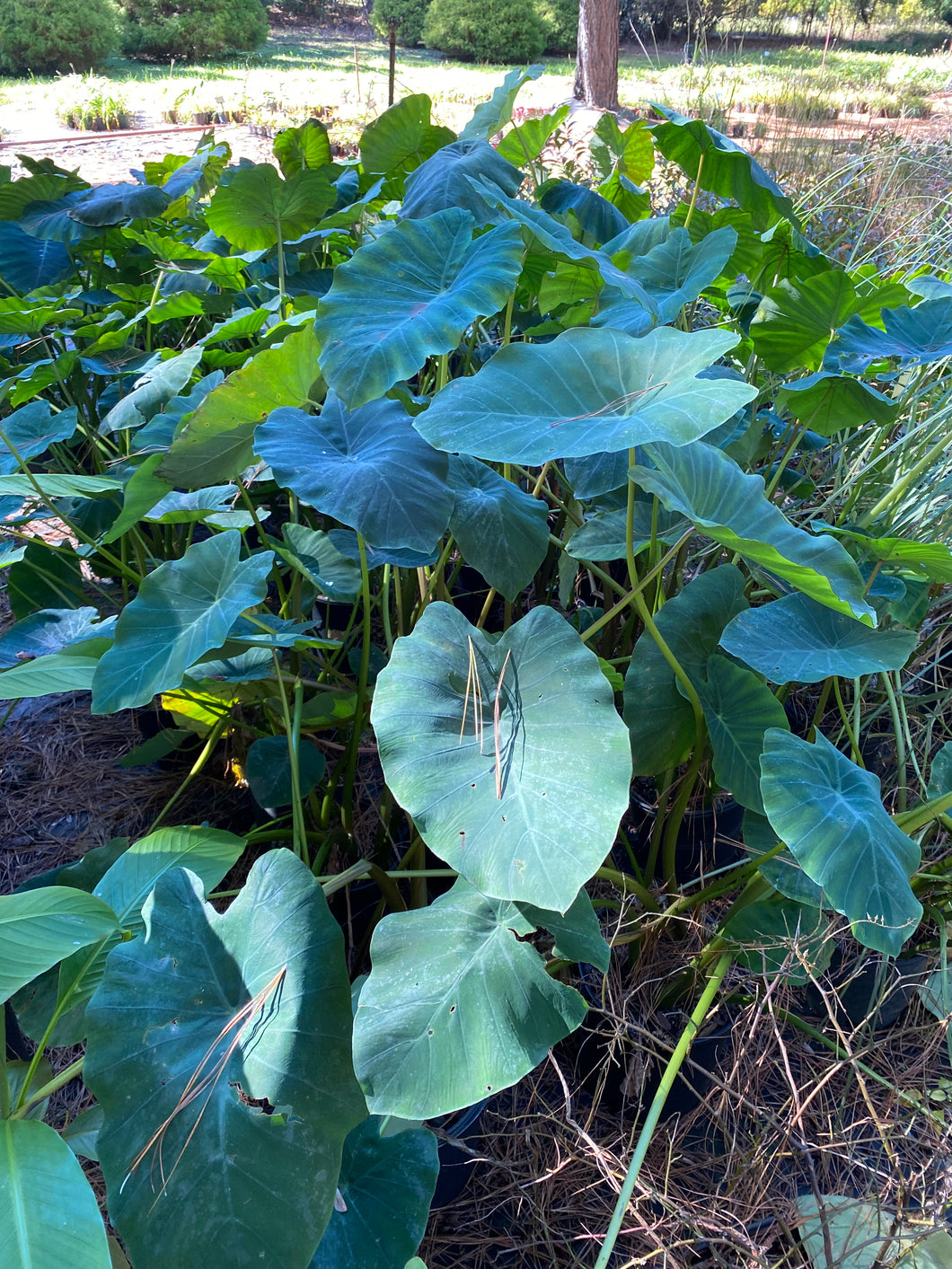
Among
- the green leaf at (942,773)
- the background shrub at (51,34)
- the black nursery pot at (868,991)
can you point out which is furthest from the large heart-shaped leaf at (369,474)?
the background shrub at (51,34)

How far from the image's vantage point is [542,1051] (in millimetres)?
724

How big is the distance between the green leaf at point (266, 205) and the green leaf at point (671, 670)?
1.18 m

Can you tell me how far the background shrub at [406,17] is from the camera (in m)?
15.5

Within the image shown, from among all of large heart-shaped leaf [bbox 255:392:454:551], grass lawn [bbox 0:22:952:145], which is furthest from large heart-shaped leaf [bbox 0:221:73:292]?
grass lawn [bbox 0:22:952:145]

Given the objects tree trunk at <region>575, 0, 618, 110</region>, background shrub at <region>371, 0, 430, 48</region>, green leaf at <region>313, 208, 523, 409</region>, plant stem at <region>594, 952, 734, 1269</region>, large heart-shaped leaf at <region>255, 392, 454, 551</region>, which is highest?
background shrub at <region>371, 0, 430, 48</region>

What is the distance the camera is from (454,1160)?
1.04 metres

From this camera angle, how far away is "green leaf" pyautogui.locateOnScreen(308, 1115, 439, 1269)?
76 centimetres

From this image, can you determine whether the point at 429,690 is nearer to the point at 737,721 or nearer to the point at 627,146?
the point at 737,721

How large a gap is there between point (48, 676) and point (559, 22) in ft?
57.1

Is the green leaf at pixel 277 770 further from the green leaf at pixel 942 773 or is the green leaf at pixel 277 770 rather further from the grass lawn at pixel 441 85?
the grass lawn at pixel 441 85

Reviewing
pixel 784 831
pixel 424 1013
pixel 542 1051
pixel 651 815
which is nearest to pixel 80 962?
pixel 424 1013

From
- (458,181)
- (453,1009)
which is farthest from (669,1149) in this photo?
(458,181)

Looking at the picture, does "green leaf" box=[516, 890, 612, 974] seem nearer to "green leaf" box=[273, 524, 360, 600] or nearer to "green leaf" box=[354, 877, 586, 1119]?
"green leaf" box=[354, 877, 586, 1119]

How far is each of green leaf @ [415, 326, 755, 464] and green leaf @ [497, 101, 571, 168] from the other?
106 centimetres
